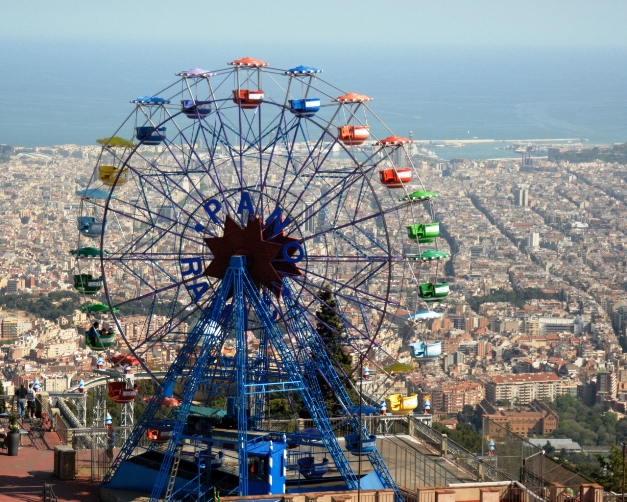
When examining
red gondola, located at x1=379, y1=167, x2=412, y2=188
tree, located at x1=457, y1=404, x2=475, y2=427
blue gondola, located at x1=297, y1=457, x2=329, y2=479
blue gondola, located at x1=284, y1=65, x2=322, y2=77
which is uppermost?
blue gondola, located at x1=284, y1=65, x2=322, y2=77

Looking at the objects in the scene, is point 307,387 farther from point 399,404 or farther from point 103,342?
point 103,342

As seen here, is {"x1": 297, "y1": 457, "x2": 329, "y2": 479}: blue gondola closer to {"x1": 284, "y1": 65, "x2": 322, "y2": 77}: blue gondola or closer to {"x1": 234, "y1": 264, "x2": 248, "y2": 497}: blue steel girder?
{"x1": 234, "y1": 264, "x2": 248, "y2": 497}: blue steel girder

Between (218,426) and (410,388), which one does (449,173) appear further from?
(218,426)

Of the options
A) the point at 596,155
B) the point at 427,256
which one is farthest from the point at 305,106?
the point at 596,155

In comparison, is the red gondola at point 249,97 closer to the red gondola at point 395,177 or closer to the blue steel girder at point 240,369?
the red gondola at point 395,177

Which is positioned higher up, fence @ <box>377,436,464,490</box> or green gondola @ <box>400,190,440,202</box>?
green gondola @ <box>400,190,440,202</box>

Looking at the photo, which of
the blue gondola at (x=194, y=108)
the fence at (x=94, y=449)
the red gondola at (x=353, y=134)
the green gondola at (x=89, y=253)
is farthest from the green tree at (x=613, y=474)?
the green gondola at (x=89, y=253)

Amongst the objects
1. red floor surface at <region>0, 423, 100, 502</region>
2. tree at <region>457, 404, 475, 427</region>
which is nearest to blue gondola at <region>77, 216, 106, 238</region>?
red floor surface at <region>0, 423, 100, 502</region>

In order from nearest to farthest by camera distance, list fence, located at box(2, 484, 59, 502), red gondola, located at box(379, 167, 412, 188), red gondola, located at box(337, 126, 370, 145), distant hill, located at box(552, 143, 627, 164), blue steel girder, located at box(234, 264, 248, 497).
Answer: blue steel girder, located at box(234, 264, 248, 497)
fence, located at box(2, 484, 59, 502)
red gondola, located at box(379, 167, 412, 188)
red gondola, located at box(337, 126, 370, 145)
distant hill, located at box(552, 143, 627, 164)
